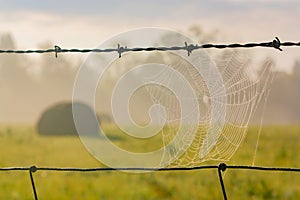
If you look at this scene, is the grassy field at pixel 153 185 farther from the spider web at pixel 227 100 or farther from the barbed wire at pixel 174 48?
the barbed wire at pixel 174 48

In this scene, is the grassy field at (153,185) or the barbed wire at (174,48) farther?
the grassy field at (153,185)

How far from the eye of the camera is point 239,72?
337 cm

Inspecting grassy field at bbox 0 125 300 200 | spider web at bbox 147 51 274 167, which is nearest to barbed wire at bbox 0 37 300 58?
spider web at bbox 147 51 274 167

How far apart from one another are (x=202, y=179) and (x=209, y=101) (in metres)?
5.98

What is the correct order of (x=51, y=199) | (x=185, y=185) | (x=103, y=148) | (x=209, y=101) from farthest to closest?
(x=103, y=148)
(x=185, y=185)
(x=51, y=199)
(x=209, y=101)

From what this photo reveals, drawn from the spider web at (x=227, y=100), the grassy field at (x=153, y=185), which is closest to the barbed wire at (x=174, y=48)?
the spider web at (x=227, y=100)

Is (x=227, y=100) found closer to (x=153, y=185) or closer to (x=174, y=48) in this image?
(x=174, y=48)

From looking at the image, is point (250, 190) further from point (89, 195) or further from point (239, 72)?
point (239, 72)

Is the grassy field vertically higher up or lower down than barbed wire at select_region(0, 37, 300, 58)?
higher up

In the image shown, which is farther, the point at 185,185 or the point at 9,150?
the point at 9,150

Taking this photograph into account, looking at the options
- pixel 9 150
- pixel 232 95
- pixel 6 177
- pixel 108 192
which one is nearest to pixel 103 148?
pixel 9 150

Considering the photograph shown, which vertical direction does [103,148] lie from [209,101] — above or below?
above

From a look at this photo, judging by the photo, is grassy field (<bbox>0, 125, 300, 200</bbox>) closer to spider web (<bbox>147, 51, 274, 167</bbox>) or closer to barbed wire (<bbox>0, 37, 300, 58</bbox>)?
spider web (<bbox>147, 51, 274, 167</bbox>)

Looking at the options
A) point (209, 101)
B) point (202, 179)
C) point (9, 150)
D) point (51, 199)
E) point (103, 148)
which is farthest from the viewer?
point (103, 148)
